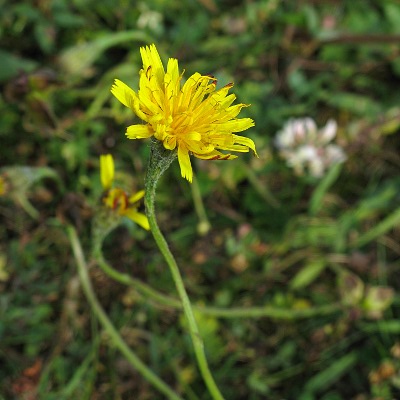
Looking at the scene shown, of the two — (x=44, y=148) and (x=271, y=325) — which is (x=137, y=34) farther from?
(x=271, y=325)

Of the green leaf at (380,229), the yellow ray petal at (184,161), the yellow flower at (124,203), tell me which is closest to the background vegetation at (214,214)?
the green leaf at (380,229)

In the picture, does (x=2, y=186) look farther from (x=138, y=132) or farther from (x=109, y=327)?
(x=138, y=132)

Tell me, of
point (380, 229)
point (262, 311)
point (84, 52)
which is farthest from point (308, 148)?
point (84, 52)

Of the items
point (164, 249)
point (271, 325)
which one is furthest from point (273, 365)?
point (164, 249)

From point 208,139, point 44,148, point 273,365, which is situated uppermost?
point 44,148

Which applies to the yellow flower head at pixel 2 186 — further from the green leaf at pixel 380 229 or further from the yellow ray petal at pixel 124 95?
the green leaf at pixel 380 229
